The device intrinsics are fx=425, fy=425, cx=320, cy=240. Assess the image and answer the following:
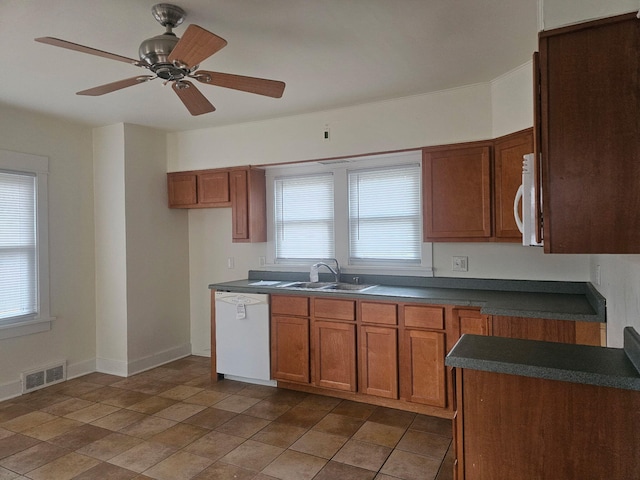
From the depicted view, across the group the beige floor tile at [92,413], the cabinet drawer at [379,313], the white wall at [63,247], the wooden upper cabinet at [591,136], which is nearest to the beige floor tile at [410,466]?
the cabinet drawer at [379,313]

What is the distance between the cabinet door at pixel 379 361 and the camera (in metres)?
3.26

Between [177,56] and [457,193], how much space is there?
2.23 meters

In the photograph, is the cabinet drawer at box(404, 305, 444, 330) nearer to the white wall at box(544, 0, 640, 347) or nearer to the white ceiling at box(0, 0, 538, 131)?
the white wall at box(544, 0, 640, 347)

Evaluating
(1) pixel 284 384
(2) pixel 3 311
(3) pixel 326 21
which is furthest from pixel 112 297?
(3) pixel 326 21

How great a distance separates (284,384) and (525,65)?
3.14 m

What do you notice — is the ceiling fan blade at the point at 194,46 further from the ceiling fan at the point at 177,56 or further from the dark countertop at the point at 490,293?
the dark countertop at the point at 490,293

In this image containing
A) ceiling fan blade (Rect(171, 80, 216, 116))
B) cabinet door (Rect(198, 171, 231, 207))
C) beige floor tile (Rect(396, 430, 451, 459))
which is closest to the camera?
ceiling fan blade (Rect(171, 80, 216, 116))

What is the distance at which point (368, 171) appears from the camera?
156 inches

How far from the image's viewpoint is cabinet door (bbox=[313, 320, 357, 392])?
344cm

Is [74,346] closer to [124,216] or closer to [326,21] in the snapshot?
[124,216]

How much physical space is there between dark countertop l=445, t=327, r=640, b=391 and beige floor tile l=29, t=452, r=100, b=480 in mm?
2332

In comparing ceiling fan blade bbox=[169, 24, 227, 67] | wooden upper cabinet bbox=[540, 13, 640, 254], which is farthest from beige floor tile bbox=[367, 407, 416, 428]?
→ ceiling fan blade bbox=[169, 24, 227, 67]

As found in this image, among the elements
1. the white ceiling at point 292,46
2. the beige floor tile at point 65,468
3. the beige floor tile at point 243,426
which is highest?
the white ceiling at point 292,46

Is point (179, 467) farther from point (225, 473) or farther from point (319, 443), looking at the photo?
point (319, 443)
